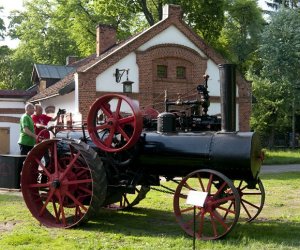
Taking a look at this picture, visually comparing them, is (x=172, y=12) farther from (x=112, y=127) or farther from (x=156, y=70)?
(x=112, y=127)

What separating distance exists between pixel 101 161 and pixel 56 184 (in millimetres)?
801

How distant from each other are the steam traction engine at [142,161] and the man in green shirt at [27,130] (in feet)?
3.13

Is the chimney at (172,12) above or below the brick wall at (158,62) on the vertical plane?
above

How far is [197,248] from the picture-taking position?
6.00 meters

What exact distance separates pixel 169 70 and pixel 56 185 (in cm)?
1416

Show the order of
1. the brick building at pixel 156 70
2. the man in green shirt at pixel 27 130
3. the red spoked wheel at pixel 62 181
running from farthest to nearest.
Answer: the brick building at pixel 156 70, the man in green shirt at pixel 27 130, the red spoked wheel at pixel 62 181

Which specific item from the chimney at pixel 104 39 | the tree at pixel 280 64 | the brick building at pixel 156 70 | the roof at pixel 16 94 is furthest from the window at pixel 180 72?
the tree at pixel 280 64

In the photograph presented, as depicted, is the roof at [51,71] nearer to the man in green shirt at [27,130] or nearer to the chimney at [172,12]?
the chimney at [172,12]

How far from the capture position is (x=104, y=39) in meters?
24.4

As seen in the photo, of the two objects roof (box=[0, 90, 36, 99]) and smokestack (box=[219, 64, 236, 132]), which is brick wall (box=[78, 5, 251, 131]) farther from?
smokestack (box=[219, 64, 236, 132])

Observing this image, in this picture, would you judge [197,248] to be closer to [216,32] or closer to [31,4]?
[216,32]

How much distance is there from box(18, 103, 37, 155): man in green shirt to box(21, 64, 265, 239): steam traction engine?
95cm

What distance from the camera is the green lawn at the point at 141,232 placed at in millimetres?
6172

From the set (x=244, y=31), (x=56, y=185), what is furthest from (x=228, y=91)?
(x=244, y=31)
